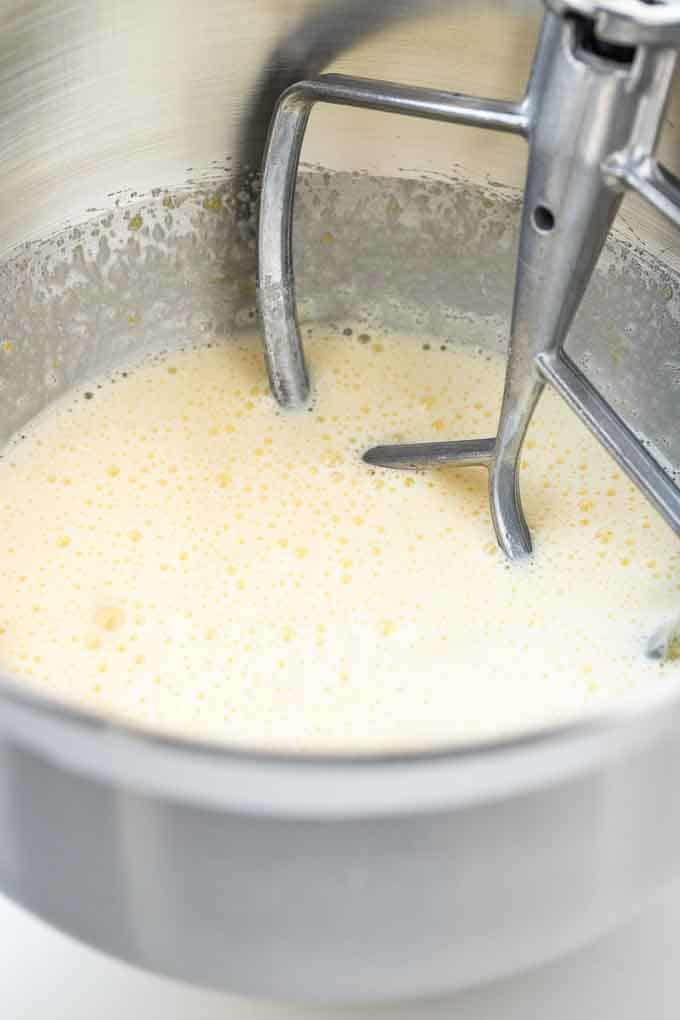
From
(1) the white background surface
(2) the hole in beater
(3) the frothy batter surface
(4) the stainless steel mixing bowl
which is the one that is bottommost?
(1) the white background surface

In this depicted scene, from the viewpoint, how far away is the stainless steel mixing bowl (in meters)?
0.38

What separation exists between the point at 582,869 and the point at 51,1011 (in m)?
0.27

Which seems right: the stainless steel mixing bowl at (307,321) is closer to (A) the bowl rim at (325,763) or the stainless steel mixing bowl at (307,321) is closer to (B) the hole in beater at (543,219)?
(A) the bowl rim at (325,763)

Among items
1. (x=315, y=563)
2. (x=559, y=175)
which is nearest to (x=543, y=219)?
(x=559, y=175)

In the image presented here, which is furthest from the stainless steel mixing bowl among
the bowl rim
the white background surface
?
the white background surface

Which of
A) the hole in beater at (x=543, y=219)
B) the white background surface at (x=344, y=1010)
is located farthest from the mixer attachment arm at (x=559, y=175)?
the white background surface at (x=344, y=1010)

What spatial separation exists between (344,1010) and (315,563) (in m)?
0.23

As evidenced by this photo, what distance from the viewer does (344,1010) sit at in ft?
1.87

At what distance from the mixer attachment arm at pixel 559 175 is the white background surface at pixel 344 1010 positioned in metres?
0.20

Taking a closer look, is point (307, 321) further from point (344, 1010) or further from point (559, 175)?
point (344, 1010)

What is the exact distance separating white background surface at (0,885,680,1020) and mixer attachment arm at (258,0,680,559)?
0.20 m

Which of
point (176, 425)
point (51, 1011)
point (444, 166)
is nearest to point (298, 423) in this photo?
point (176, 425)

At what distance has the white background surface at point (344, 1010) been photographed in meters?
0.57

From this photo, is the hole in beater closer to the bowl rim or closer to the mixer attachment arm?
the mixer attachment arm
